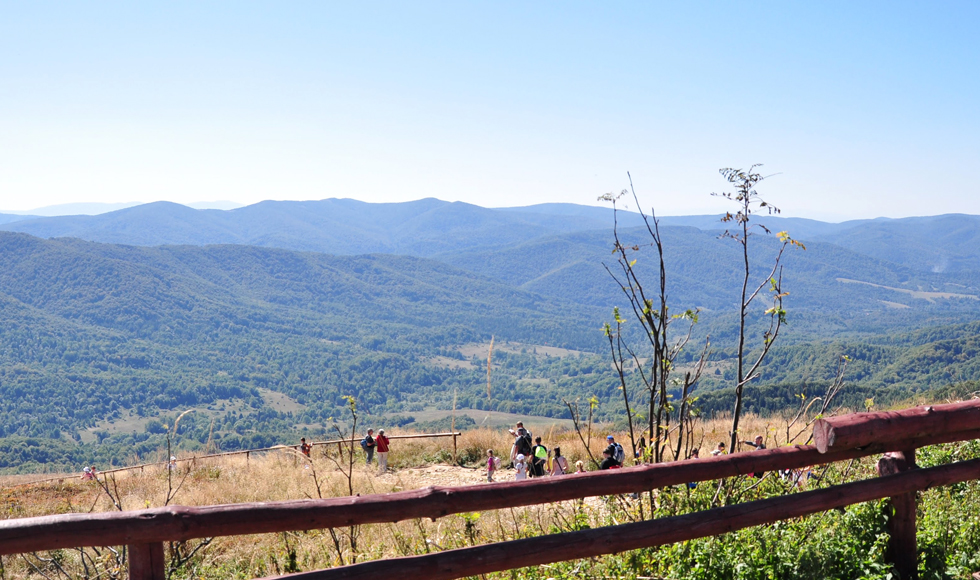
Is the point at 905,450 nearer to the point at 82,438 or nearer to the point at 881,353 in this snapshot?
the point at 881,353

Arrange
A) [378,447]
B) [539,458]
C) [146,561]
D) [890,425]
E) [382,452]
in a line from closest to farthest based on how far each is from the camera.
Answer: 1. [146,561]
2. [890,425]
3. [539,458]
4. [382,452]
5. [378,447]

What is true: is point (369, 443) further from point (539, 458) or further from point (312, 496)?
point (539, 458)

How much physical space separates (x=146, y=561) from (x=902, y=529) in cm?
342

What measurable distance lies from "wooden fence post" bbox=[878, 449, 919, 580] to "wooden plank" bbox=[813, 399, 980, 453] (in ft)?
0.67

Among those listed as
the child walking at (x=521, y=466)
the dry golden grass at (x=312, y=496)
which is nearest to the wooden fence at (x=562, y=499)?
the dry golden grass at (x=312, y=496)

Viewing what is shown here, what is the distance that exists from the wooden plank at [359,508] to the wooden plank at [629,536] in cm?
16

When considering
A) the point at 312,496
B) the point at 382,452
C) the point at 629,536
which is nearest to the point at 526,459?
the point at 312,496

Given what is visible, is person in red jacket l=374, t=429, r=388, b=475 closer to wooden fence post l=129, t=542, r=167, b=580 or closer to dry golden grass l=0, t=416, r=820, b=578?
dry golden grass l=0, t=416, r=820, b=578

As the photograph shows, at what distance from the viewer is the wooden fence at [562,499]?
2449mm

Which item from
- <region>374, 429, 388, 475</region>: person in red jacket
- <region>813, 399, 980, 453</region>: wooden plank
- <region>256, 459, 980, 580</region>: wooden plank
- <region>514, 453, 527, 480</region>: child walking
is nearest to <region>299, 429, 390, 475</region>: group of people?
<region>374, 429, 388, 475</region>: person in red jacket

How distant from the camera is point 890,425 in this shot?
3057 millimetres

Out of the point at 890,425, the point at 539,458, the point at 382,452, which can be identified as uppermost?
the point at 890,425

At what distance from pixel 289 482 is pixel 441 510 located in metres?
8.08

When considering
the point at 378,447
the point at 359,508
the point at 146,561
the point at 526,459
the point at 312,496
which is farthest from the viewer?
the point at 378,447
